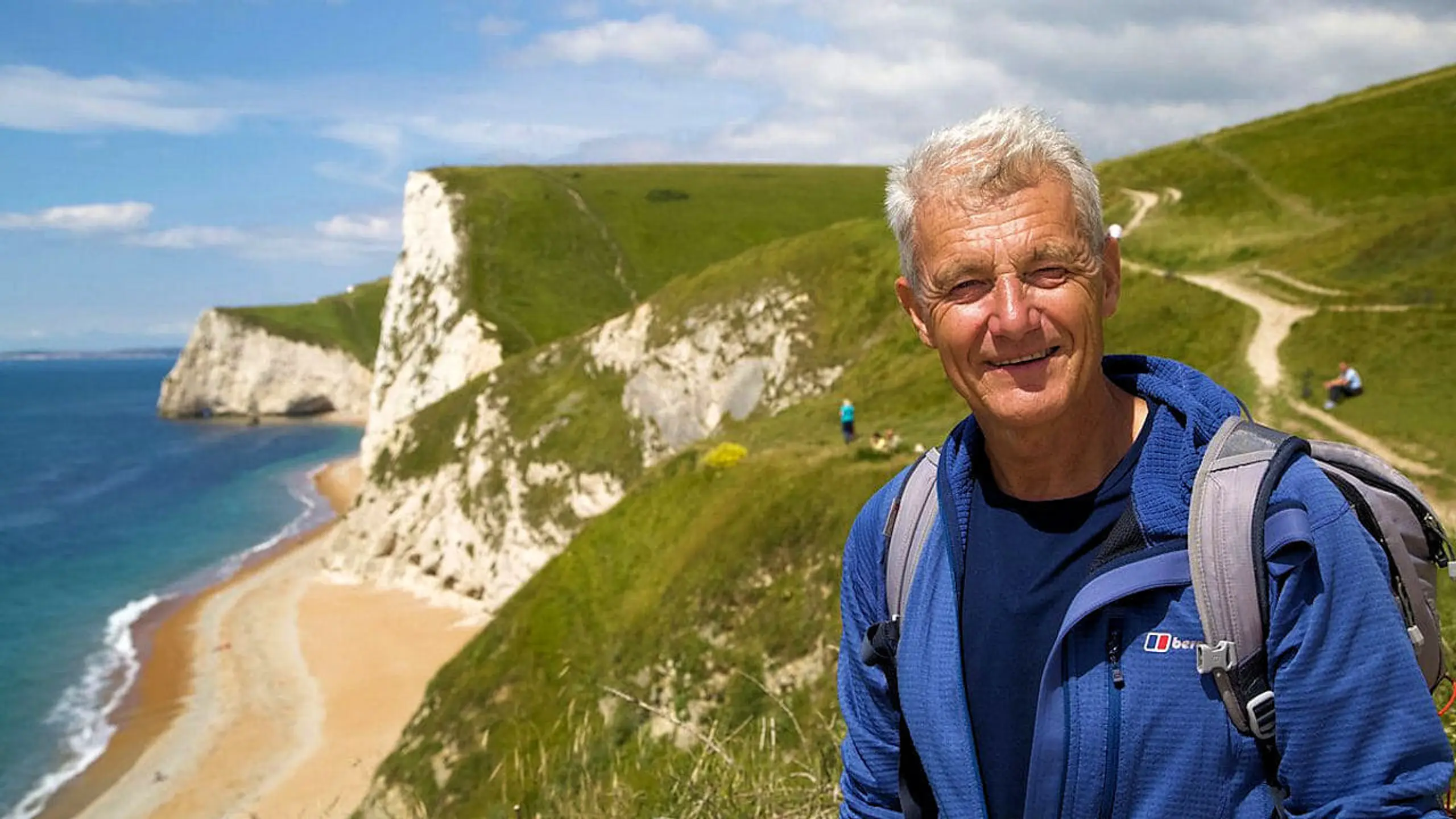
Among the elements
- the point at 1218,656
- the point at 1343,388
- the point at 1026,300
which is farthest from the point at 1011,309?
the point at 1343,388

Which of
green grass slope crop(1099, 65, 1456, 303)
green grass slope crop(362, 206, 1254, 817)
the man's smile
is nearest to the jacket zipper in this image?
the man's smile

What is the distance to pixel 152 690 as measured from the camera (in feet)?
154

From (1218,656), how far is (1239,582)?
0.22m

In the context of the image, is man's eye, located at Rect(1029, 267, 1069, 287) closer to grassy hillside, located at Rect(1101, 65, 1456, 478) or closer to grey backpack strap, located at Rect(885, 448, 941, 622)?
grey backpack strap, located at Rect(885, 448, 941, 622)

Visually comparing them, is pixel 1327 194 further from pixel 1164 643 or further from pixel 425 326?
pixel 425 326

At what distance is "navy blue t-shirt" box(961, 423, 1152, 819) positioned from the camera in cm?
336

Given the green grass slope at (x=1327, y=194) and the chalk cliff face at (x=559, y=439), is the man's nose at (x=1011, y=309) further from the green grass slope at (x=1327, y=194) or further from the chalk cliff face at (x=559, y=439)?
the chalk cliff face at (x=559, y=439)

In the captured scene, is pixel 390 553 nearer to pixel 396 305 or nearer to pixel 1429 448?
pixel 396 305

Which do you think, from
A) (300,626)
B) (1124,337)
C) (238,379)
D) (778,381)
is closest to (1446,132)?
(1124,337)

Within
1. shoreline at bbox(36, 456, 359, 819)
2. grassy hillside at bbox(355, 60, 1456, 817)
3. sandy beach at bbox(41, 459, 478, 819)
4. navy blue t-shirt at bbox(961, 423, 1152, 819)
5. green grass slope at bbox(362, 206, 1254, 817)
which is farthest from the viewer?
shoreline at bbox(36, 456, 359, 819)

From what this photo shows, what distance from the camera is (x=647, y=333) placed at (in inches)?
2267

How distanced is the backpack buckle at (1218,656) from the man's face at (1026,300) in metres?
0.87

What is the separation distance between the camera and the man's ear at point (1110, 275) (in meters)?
3.59

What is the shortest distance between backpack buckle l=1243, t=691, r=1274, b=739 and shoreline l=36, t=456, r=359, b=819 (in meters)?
43.1
